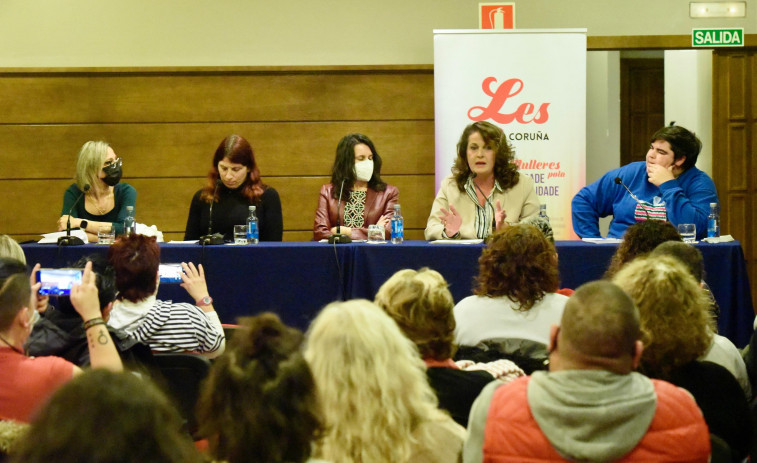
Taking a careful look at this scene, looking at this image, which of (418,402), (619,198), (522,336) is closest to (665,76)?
(619,198)

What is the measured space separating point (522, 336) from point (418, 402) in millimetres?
971

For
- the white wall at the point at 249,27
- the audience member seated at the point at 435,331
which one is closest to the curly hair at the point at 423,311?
the audience member seated at the point at 435,331

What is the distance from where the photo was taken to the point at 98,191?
14.8 ft

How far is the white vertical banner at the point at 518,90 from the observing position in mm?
5461

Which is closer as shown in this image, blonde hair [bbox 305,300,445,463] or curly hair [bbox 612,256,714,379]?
blonde hair [bbox 305,300,445,463]

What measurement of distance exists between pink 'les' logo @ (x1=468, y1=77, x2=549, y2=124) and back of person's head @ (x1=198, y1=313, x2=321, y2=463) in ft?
14.4

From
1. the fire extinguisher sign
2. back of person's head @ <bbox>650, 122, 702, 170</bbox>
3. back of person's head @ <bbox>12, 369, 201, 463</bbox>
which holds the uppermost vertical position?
the fire extinguisher sign

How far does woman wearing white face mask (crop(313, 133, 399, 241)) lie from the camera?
4.50m

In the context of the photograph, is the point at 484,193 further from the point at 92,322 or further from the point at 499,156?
the point at 92,322

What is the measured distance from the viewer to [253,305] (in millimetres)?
3832

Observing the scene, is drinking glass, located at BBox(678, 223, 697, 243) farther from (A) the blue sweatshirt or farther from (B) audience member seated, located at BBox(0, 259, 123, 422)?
(B) audience member seated, located at BBox(0, 259, 123, 422)

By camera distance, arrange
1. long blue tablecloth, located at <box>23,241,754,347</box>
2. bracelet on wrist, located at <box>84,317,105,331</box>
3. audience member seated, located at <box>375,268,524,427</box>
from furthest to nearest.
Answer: long blue tablecloth, located at <box>23,241,754,347</box> < bracelet on wrist, located at <box>84,317,105,331</box> < audience member seated, located at <box>375,268,524,427</box>

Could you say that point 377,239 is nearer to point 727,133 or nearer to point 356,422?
A: point 356,422

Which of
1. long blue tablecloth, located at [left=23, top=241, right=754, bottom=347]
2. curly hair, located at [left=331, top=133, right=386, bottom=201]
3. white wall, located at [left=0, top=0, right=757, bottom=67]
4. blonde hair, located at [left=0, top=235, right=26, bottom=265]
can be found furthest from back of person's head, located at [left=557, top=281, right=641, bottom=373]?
white wall, located at [left=0, top=0, right=757, bottom=67]
